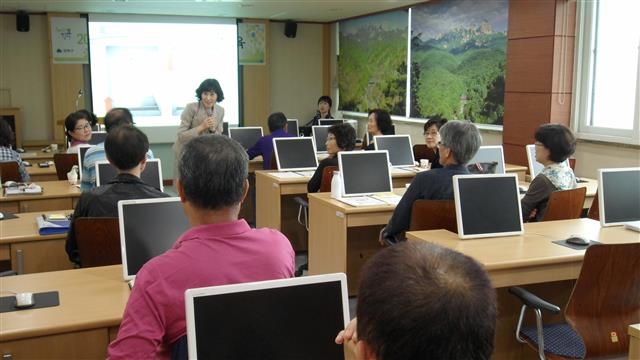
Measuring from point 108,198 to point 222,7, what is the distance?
6544 mm

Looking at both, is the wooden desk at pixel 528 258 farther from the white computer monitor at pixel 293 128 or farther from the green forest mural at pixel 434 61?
the white computer monitor at pixel 293 128

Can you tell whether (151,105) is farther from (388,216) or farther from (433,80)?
(388,216)

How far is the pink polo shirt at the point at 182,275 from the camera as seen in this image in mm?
1551

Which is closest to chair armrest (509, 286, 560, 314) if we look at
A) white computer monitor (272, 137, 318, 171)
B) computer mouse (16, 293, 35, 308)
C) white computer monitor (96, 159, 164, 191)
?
computer mouse (16, 293, 35, 308)

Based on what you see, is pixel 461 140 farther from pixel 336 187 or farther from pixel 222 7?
pixel 222 7

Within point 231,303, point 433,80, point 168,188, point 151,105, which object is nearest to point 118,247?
point 231,303

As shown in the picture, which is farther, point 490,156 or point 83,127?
point 83,127

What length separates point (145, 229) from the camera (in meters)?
2.46

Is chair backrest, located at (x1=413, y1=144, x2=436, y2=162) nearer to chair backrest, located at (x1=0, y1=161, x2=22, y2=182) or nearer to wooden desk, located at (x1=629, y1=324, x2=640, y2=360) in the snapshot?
chair backrest, located at (x1=0, y1=161, x2=22, y2=182)

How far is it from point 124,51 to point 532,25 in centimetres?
645

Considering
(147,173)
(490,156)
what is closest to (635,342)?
(147,173)

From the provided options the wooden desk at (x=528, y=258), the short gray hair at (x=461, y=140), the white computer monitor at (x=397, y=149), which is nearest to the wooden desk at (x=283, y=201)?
the white computer monitor at (x=397, y=149)

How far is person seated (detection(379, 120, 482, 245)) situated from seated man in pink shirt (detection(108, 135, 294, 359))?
79.1 inches

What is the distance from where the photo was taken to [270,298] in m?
1.46
